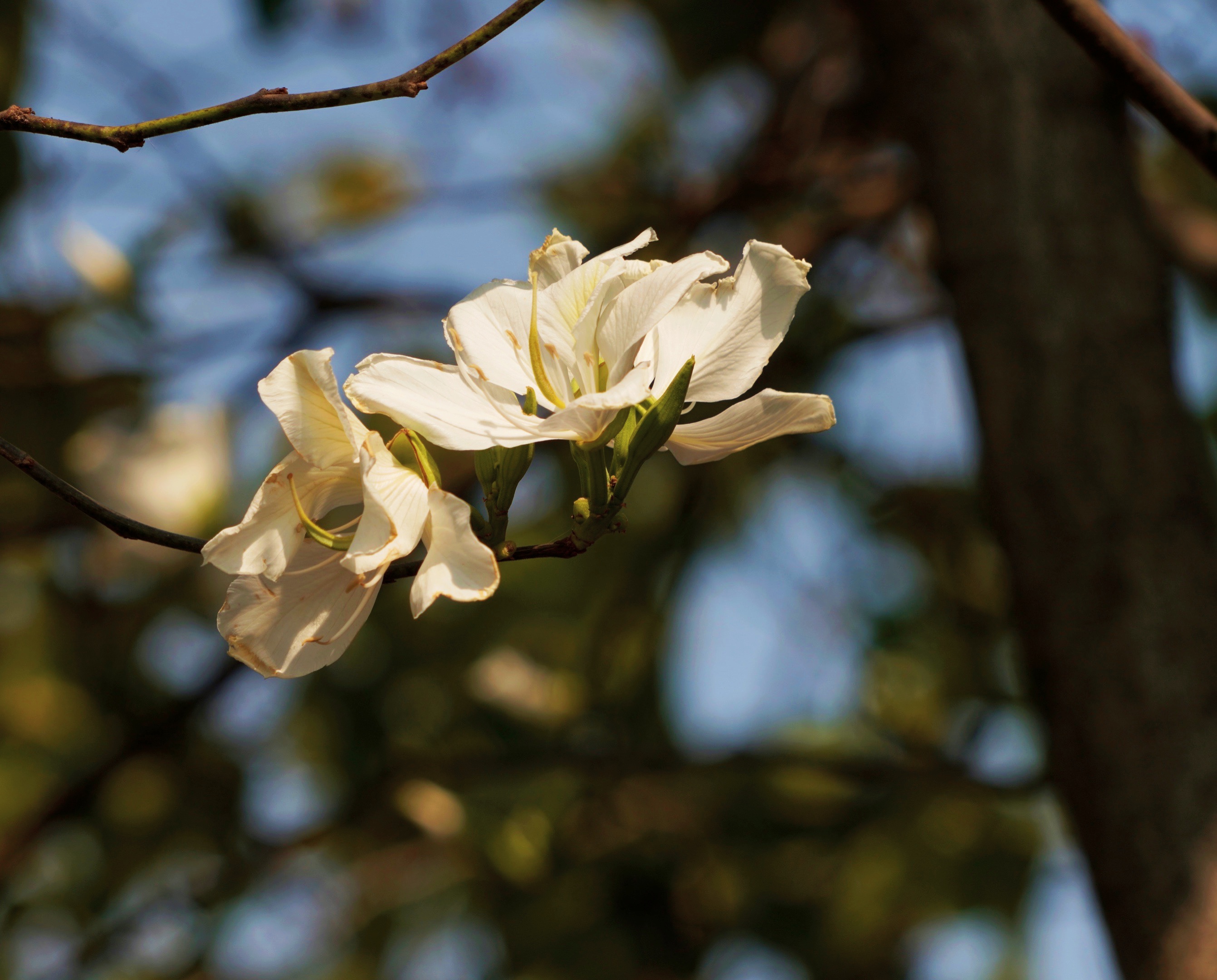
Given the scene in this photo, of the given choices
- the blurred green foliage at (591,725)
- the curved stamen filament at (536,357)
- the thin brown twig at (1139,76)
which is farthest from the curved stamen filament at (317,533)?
the blurred green foliage at (591,725)

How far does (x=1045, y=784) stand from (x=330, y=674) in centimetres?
97

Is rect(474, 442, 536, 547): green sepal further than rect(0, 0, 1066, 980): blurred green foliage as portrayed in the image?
No

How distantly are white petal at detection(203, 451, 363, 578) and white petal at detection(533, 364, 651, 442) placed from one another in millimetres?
82

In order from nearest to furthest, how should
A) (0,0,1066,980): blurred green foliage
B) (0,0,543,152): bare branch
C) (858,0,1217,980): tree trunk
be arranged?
(0,0,543,152): bare branch < (858,0,1217,980): tree trunk < (0,0,1066,980): blurred green foliage

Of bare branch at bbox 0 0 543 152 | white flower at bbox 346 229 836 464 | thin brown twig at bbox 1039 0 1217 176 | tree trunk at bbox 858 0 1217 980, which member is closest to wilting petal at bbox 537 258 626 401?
white flower at bbox 346 229 836 464

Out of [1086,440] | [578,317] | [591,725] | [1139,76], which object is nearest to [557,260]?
[578,317]

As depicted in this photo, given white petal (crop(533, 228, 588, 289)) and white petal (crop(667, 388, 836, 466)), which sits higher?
white petal (crop(533, 228, 588, 289))

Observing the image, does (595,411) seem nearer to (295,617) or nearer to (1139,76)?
(295,617)

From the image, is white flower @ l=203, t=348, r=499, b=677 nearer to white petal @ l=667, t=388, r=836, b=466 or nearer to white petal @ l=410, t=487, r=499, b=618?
white petal @ l=410, t=487, r=499, b=618

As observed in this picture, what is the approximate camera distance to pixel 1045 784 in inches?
42.1

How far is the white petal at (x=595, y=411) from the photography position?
15.0 inches

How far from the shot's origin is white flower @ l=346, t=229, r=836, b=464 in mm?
394

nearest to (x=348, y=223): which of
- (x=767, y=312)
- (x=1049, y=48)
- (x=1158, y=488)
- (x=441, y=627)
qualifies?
(x=441, y=627)

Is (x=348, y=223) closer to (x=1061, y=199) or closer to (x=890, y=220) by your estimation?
(x=890, y=220)
